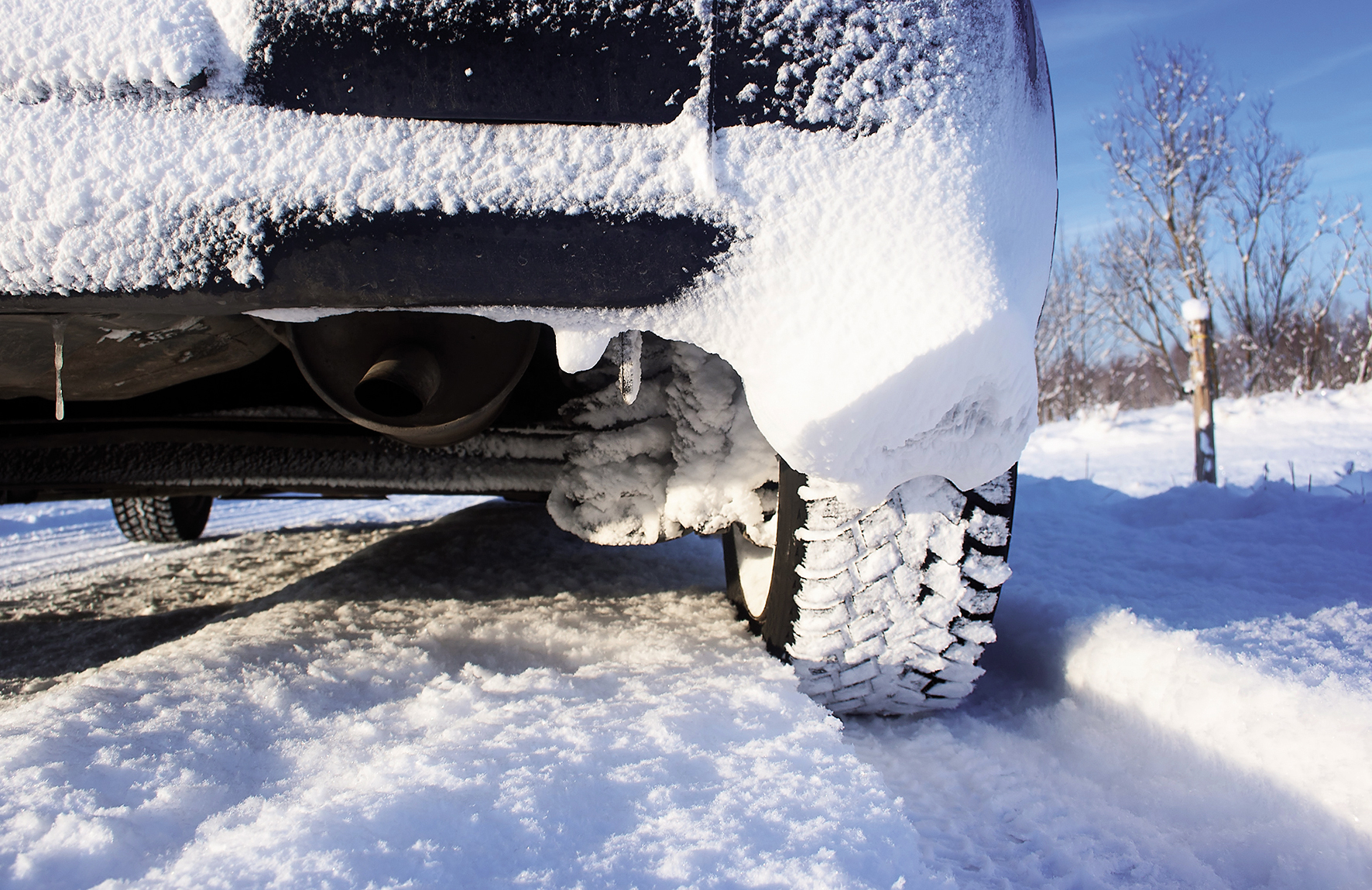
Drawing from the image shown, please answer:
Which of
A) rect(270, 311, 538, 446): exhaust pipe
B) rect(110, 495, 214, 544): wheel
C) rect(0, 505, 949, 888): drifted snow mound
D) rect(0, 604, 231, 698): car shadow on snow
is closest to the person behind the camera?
rect(0, 505, 949, 888): drifted snow mound

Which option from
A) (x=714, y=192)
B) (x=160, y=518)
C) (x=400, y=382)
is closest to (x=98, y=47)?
(x=400, y=382)

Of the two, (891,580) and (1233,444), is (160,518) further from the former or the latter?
(1233,444)

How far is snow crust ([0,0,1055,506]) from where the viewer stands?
709 mm

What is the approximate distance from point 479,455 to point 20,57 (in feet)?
2.63

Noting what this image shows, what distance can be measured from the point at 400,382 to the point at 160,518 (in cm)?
286

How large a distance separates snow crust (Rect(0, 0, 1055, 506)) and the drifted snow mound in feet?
1.33

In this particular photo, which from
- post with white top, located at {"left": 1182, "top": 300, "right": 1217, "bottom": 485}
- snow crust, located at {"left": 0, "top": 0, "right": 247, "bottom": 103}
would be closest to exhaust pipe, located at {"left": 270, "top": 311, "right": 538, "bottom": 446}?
snow crust, located at {"left": 0, "top": 0, "right": 247, "bottom": 103}

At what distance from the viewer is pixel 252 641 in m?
1.16

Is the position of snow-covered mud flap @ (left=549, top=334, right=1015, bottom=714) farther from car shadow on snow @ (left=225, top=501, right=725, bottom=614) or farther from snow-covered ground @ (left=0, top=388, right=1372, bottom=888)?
car shadow on snow @ (left=225, top=501, right=725, bottom=614)

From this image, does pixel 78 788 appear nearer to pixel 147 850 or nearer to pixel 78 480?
pixel 147 850

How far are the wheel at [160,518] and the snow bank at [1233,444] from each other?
483 centimetres

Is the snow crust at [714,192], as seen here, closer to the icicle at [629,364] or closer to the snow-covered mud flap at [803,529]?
the icicle at [629,364]

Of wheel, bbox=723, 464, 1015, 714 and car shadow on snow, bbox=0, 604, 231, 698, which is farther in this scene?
car shadow on snow, bbox=0, 604, 231, 698

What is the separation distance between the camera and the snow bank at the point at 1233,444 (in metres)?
5.89
